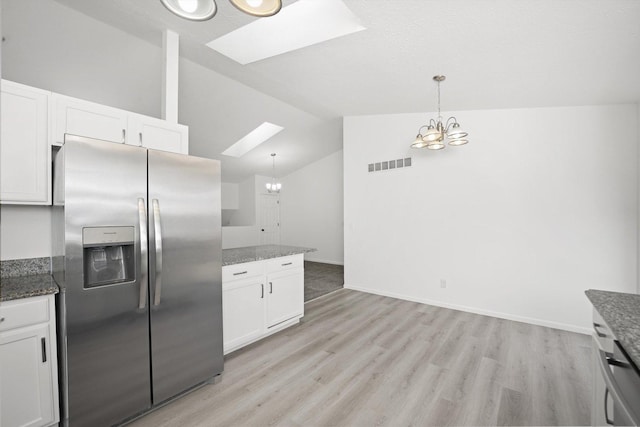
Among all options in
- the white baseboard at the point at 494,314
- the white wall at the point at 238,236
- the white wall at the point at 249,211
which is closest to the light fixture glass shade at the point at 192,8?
the white baseboard at the point at 494,314

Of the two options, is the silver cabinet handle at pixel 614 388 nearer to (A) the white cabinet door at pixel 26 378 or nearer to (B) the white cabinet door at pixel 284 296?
(B) the white cabinet door at pixel 284 296

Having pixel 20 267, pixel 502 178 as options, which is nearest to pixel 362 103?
pixel 502 178

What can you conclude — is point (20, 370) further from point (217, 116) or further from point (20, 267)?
point (217, 116)

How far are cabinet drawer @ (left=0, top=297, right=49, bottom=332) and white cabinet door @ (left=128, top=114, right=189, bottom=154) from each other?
1.32 m

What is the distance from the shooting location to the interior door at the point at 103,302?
5.32ft

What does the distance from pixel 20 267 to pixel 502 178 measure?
4.97 m

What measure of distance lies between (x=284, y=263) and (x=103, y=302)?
177 cm

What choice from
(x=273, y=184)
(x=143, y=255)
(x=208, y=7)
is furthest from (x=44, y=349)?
(x=273, y=184)

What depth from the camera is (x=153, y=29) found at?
2.62 meters

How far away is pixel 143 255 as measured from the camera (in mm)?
1858

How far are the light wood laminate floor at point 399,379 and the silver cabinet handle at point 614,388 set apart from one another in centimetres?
→ 103

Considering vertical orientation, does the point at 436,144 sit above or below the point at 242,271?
above

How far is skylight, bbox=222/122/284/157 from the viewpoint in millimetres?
5780

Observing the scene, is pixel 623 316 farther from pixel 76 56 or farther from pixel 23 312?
pixel 76 56
